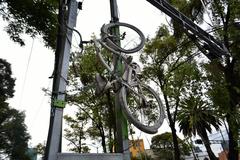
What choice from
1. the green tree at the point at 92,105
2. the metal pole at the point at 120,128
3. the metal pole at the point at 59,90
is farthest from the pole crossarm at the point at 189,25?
the green tree at the point at 92,105

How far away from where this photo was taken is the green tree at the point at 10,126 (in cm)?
1753

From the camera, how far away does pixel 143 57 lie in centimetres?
1376

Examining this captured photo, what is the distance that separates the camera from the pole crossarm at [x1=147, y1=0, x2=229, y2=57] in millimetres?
5925

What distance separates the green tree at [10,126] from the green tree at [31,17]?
979 cm

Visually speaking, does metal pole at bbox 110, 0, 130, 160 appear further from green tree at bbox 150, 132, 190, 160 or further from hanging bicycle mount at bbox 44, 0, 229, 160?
green tree at bbox 150, 132, 190, 160

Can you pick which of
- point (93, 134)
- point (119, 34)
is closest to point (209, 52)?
point (119, 34)

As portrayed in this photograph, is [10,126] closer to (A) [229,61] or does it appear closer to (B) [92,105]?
(B) [92,105]

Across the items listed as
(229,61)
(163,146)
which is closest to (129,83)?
(229,61)

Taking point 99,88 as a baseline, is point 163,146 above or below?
above

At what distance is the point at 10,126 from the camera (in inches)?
936

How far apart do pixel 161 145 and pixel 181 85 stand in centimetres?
2404

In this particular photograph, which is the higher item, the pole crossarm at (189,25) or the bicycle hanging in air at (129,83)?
the pole crossarm at (189,25)

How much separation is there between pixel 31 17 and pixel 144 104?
2.66 m

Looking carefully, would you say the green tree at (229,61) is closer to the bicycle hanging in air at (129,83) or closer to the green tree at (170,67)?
the green tree at (170,67)
